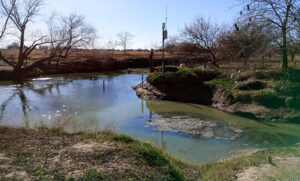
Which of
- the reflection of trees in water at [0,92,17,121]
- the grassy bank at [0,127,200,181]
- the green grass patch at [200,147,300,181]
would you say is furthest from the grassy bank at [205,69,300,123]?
the reflection of trees in water at [0,92,17,121]

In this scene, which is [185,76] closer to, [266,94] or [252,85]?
[252,85]

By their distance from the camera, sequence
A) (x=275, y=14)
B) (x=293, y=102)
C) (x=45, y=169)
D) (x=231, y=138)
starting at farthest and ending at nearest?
(x=275, y=14) → (x=293, y=102) → (x=231, y=138) → (x=45, y=169)

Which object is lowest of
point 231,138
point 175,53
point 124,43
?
point 231,138

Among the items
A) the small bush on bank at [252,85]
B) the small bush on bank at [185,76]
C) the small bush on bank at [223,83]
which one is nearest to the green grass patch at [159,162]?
the small bush on bank at [252,85]

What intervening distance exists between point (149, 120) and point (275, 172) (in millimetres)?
7494

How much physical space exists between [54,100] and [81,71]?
22724mm

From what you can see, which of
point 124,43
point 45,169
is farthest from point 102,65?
point 45,169

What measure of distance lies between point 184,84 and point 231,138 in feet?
28.6

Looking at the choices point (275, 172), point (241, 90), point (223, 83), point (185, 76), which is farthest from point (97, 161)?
point (185, 76)

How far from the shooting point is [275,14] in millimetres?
13922

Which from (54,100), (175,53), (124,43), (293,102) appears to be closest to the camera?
Answer: (293,102)

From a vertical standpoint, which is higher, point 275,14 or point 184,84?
point 275,14

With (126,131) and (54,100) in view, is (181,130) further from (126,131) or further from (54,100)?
(54,100)

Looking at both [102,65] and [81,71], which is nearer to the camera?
[81,71]
